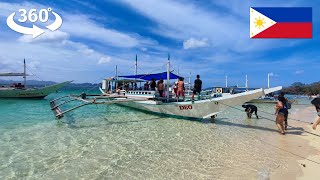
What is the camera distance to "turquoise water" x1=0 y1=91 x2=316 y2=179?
247 inches

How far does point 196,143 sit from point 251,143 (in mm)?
1878

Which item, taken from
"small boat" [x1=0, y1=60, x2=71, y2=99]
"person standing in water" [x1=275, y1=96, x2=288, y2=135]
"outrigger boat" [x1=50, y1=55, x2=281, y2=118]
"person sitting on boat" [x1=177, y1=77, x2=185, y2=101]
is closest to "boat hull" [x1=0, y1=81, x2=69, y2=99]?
"small boat" [x1=0, y1=60, x2=71, y2=99]

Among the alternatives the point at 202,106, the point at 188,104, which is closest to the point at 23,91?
the point at 188,104

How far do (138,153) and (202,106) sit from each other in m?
6.64

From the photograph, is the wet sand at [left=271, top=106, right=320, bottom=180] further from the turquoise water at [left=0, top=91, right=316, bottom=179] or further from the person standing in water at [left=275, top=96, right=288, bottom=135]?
the person standing in water at [left=275, top=96, right=288, bottom=135]

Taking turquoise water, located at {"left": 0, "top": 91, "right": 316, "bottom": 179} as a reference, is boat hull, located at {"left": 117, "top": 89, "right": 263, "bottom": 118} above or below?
above

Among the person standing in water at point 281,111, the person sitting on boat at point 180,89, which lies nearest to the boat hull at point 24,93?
the person sitting on boat at point 180,89

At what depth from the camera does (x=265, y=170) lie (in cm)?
638

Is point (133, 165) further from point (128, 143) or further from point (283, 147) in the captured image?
point (283, 147)

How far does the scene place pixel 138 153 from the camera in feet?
26.3

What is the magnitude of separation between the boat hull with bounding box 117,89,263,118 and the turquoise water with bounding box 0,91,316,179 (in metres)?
1.40

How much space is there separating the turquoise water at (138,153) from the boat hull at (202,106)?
140 cm

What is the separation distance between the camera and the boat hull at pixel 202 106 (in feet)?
41.5

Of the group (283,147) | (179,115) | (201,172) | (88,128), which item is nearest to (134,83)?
(179,115)
